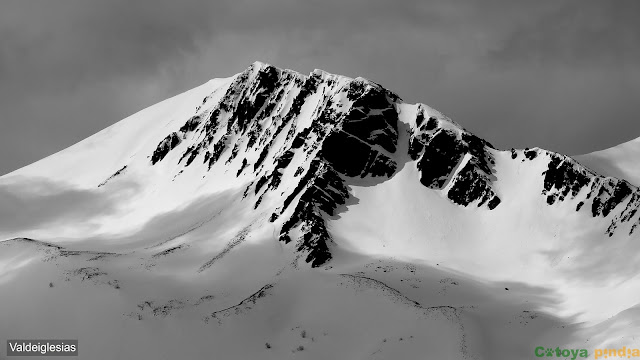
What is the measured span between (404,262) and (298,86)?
60336 millimetres

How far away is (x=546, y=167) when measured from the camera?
351 feet

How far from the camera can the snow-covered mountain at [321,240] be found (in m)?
65.3

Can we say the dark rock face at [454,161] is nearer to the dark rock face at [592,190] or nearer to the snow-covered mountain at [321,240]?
the snow-covered mountain at [321,240]

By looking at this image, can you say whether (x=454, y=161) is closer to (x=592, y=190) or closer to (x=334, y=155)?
(x=334, y=155)

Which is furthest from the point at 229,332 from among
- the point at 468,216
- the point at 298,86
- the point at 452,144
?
the point at 298,86

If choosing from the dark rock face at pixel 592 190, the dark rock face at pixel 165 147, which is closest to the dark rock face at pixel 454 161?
the dark rock face at pixel 592 190

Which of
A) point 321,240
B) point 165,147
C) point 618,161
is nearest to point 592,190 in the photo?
point 321,240

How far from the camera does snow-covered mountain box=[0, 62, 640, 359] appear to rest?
65312mm

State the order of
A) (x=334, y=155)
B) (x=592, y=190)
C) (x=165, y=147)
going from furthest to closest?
(x=165, y=147), (x=334, y=155), (x=592, y=190)

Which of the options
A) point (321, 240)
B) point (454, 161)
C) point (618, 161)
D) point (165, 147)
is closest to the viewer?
point (321, 240)

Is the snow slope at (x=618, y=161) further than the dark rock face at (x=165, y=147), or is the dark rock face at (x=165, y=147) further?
the dark rock face at (x=165, y=147)

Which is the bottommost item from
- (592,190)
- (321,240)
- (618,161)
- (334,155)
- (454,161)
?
(321,240)

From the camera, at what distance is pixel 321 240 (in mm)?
92562

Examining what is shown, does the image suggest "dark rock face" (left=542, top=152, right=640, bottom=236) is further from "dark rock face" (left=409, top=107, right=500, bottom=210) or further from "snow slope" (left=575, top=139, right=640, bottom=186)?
"snow slope" (left=575, top=139, right=640, bottom=186)
